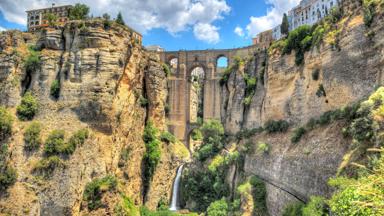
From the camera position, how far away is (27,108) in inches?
1002

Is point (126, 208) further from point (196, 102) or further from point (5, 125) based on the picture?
point (196, 102)

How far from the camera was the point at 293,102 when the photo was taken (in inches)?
935

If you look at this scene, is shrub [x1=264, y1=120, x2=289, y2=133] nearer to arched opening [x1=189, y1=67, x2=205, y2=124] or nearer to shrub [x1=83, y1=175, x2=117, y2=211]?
shrub [x1=83, y1=175, x2=117, y2=211]

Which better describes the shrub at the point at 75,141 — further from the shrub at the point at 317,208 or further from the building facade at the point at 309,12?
the building facade at the point at 309,12

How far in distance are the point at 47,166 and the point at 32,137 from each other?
106 inches

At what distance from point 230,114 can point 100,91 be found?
14.1 m

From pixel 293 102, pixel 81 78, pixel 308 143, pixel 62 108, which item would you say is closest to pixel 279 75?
pixel 293 102

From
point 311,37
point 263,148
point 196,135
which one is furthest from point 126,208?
point 311,37

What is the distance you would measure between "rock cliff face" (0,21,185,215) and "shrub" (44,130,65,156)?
670mm

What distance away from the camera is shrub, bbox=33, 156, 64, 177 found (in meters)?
22.8

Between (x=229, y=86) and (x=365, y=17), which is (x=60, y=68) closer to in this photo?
(x=229, y=86)

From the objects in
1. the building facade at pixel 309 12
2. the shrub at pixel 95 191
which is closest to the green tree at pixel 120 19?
the shrub at pixel 95 191

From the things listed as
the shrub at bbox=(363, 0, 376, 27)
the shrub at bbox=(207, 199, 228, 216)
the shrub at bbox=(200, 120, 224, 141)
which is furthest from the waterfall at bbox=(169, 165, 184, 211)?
the shrub at bbox=(363, 0, 376, 27)

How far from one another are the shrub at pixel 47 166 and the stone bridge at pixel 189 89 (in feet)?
66.1
